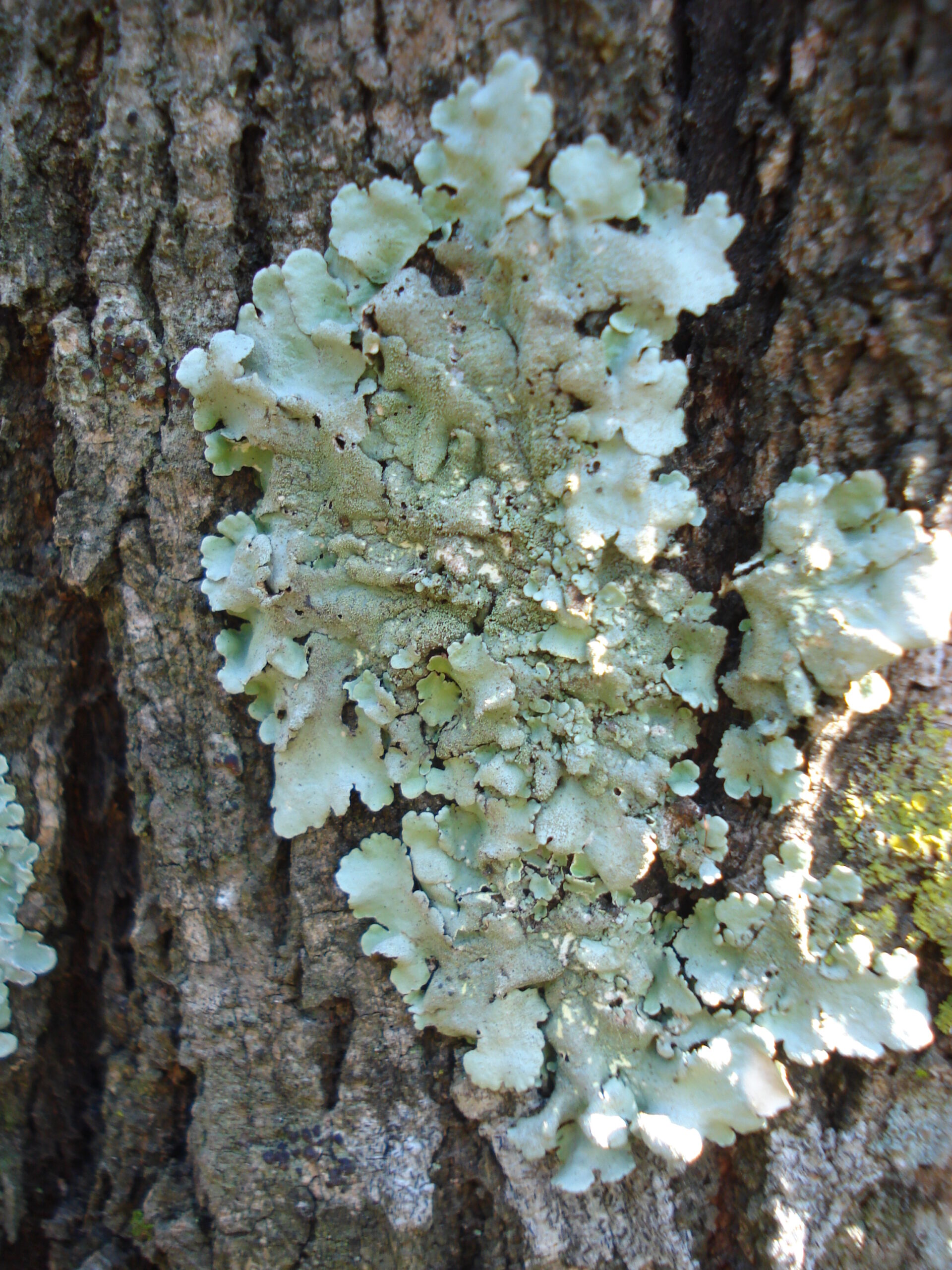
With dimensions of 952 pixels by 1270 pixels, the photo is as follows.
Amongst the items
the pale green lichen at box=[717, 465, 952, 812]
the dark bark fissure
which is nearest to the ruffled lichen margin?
the pale green lichen at box=[717, 465, 952, 812]

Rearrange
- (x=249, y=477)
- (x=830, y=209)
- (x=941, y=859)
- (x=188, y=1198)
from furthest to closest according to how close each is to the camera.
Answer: (x=188, y=1198) < (x=249, y=477) < (x=941, y=859) < (x=830, y=209)

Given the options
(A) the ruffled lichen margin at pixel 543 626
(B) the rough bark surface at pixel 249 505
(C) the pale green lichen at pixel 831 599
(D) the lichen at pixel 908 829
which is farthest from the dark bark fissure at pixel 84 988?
(D) the lichen at pixel 908 829

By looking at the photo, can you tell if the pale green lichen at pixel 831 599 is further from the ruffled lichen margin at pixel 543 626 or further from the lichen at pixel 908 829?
the lichen at pixel 908 829

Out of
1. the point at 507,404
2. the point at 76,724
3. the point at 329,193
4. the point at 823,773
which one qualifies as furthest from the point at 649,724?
the point at 76,724

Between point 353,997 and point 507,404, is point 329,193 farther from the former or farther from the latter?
point 353,997

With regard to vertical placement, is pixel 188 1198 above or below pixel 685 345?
below

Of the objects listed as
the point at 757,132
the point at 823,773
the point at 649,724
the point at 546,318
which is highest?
the point at 757,132
